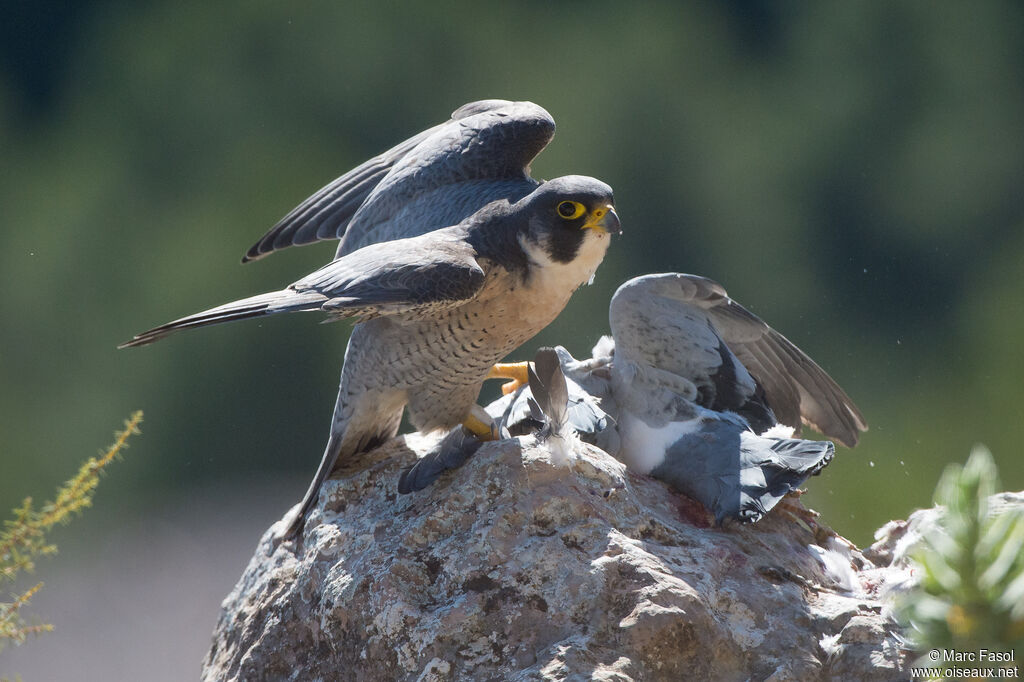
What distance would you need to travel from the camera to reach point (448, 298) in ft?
7.43

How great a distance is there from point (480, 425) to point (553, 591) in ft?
2.46

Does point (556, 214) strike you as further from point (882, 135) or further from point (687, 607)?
point (882, 135)

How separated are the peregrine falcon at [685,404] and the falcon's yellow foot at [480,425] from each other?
0.15 ft

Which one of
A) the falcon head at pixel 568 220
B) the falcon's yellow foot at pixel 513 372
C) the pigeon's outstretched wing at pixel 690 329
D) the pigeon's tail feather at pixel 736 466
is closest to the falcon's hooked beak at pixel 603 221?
the falcon head at pixel 568 220

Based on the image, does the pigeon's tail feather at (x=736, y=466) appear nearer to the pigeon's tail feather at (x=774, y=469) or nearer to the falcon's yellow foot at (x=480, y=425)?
the pigeon's tail feather at (x=774, y=469)

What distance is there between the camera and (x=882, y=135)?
1061 centimetres

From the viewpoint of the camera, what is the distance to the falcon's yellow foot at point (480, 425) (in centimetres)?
262

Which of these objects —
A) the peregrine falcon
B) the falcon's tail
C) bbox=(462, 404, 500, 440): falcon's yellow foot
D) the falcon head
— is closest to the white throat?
the falcon head

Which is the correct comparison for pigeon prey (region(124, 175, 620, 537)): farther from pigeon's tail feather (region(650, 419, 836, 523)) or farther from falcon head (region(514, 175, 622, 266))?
pigeon's tail feather (region(650, 419, 836, 523))

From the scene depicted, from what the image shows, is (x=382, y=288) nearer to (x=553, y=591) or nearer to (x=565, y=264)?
(x=565, y=264)

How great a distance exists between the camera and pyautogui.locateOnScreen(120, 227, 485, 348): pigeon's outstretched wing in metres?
2.20

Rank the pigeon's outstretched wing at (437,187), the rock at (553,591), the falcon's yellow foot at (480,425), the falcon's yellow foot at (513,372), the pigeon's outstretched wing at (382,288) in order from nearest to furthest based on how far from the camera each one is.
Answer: the rock at (553,591), the pigeon's outstretched wing at (382,288), the falcon's yellow foot at (480,425), the pigeon's outstretched wing at (437,187), the falcon's yellow foot at (513,372)

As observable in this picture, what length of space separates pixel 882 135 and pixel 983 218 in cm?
131

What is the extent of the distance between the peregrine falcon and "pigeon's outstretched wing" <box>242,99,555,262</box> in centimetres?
47
